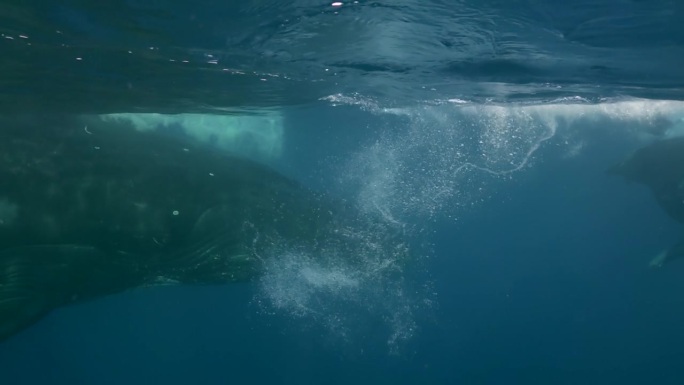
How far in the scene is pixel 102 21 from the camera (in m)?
11.1

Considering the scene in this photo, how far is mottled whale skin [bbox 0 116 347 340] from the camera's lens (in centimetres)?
1492

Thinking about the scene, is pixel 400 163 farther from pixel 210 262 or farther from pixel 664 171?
pixel 210 262

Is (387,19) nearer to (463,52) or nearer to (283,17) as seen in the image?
(283,17)

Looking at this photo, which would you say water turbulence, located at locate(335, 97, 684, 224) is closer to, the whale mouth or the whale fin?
the whale mouth

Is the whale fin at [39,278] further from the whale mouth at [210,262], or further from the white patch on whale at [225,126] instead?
the white patch on whale at [225,126]

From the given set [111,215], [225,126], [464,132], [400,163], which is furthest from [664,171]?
[111,215]

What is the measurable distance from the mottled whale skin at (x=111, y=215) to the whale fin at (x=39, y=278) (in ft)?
0.09

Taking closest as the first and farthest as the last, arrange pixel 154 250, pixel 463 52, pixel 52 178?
pixel 463 52 < pixel 52 178 < pixel 154 250

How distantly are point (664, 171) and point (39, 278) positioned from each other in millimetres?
29786

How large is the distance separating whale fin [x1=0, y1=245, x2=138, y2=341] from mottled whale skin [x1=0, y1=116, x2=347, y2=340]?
0.03 metres

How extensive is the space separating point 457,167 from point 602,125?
23060 millimetres

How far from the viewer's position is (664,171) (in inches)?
1083

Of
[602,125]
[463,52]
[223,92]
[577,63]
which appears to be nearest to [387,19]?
[463,52]

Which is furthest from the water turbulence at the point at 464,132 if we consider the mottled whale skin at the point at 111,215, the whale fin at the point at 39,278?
the whale fin at the point at 39,278
